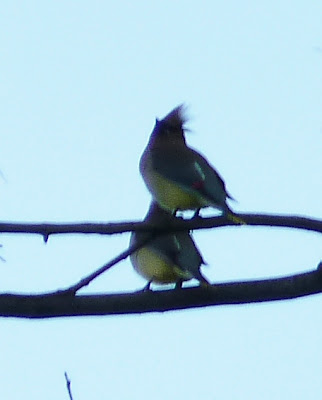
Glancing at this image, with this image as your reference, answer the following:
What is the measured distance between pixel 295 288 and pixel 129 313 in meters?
0.29

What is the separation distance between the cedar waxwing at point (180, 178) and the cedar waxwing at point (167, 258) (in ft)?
0.21

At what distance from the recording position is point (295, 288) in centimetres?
153

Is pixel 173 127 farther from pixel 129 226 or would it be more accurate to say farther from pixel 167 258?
pixel 129 226

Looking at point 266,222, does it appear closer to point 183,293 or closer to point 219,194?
point 183,293

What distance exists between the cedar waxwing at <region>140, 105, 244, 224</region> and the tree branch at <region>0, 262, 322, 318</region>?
97 centimetres

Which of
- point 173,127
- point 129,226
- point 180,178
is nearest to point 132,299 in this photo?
point 129,226

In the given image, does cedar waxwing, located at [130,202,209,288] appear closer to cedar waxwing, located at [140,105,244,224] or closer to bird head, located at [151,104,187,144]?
cedar waxwing, located at [140,105,244,224]

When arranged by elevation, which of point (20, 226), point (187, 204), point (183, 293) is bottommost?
point (187, 204)

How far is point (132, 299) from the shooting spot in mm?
1547

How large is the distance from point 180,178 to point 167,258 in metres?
0.28

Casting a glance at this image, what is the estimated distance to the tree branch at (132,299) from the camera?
1496 mm

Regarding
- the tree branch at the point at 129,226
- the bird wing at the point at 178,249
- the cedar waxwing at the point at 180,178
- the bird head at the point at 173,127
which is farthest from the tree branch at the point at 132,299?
the bird head at the point at 173,127

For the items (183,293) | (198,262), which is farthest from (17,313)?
(198,262)

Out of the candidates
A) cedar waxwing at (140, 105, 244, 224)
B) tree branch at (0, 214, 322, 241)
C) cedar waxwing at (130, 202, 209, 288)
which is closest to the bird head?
cedar waxwing at (140, 105, 244, 224)
